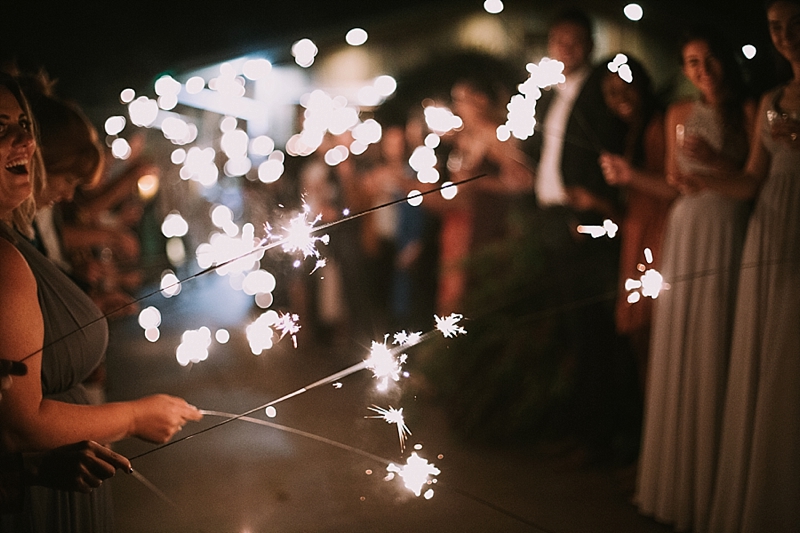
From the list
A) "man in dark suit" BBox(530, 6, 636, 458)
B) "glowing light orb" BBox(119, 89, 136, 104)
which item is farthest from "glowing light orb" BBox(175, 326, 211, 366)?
"man in dark suit" BBox(530, 6, 636, 458)

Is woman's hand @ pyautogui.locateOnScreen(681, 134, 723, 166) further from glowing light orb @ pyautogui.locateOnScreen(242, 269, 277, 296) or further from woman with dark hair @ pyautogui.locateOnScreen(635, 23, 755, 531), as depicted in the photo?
glowing light orb @ pyautogui.locateOnScreen(242, 269, 277, 296)

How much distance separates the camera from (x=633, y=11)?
2879mm

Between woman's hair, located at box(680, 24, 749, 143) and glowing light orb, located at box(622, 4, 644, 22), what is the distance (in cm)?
73

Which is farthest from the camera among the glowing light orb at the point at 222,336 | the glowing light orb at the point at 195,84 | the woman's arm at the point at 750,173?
the glowing light orb at the point at 222,336

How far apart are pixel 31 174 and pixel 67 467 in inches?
29.7

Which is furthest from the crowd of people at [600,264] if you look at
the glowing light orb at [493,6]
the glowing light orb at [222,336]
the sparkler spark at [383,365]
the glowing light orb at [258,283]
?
the glowing light orb at [258,283]

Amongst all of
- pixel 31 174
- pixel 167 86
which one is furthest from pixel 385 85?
pixel 31 174

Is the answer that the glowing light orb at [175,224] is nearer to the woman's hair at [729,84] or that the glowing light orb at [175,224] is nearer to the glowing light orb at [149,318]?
the glowing light orb at [149,318]

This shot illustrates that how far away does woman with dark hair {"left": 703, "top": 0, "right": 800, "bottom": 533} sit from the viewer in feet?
6.17

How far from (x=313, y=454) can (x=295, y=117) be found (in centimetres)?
320

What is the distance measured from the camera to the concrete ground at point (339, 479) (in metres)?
2.26

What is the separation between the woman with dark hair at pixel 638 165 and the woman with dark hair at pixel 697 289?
185mm

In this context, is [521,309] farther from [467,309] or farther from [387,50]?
[387,50]

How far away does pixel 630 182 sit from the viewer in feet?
→ 8.36
